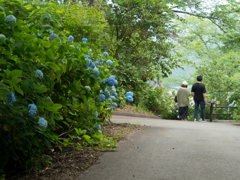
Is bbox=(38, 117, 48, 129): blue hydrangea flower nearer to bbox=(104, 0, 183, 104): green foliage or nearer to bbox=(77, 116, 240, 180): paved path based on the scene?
bbox=(77, 116, 240, 180): paved path

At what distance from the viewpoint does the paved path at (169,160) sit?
3.42 metres

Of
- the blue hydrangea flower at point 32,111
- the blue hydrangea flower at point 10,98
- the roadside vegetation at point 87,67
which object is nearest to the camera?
the blue hydrangea flower at point 10,98

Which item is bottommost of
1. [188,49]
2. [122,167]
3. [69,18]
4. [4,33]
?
[122,167]

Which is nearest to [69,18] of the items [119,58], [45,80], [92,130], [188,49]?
[119,58]

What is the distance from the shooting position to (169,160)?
413 cm

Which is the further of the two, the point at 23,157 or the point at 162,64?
the point at 162,64

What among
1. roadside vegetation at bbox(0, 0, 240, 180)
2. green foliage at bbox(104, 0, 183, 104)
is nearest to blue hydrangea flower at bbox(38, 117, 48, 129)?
roadside vegetation at bbox(0, 0, 240, 180)

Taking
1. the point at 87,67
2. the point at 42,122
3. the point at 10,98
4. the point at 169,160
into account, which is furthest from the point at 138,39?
the point at 10,98

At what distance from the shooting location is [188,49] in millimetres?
35781

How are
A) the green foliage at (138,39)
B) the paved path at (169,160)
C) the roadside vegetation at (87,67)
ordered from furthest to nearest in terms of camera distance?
the green foliage at (138,39) → the paved path at (169,160) → the roadside vegetation at (87,67)

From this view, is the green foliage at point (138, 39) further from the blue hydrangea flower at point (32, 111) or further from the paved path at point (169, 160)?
the blue hydrangea flower at point (32, 111)

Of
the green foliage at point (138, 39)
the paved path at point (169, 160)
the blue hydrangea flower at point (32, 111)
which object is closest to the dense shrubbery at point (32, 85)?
the blue hydrangea flower at point (32, 111)

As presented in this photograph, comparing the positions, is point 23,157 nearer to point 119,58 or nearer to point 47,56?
point 47,56

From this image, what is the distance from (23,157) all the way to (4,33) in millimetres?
1453
